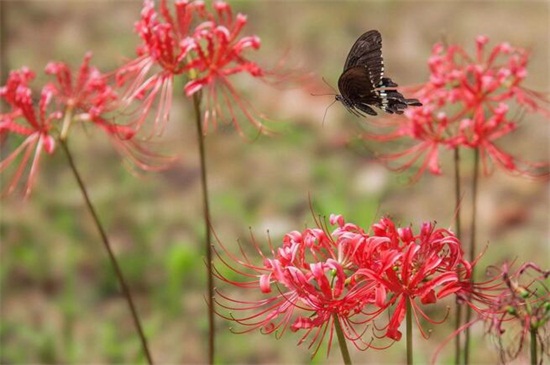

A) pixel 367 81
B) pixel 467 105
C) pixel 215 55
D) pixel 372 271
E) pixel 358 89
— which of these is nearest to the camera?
pixel 372 271

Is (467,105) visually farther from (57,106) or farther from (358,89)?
(57,106)

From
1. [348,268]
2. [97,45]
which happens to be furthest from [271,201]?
[348,268]

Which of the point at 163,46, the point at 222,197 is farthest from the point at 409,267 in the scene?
the point at 222,197

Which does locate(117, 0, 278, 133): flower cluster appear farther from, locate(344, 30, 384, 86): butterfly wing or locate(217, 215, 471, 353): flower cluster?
locate(217, 215, 471, 353): flower cluster

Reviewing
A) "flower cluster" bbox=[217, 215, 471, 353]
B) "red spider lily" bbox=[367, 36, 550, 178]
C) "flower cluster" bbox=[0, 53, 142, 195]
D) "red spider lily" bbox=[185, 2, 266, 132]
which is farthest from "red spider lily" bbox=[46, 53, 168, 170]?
"flower cluster" bbox=[217, 215, 471, 353]

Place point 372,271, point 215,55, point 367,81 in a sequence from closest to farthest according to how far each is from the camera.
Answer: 1. point 372,271
2. point 367,81
3. point 215,55

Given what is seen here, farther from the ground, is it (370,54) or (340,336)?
(370,54)
